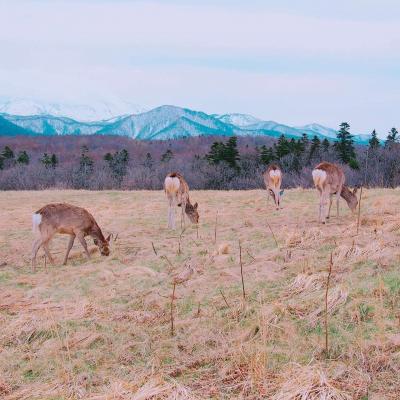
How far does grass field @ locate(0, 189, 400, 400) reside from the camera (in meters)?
4.22

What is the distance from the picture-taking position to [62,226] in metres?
11.2

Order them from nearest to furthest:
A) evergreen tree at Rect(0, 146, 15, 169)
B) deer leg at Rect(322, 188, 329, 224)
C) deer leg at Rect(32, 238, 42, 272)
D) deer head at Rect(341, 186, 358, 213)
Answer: deer leg at Rect(32, 238, 42, 272) < deer leg at Rect(322, 188, 329, 224) < deer head at Rect(341, 186, 358, 213) < evergreen tree at Rect(0, 146, 15, 169)

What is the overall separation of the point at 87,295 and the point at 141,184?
2397 inches

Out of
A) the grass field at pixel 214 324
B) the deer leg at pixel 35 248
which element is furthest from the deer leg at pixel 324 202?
the deer leg at pixel 35 248

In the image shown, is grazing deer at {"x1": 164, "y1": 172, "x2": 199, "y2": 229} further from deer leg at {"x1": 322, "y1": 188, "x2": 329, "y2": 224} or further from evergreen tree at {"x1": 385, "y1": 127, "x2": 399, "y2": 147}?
evergreen tree at {"x1": 385, "y1": 127, "x2": 399, "y2": 147}

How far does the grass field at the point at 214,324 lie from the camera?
4.22 metres

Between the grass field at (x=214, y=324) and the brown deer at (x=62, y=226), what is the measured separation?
0.75m

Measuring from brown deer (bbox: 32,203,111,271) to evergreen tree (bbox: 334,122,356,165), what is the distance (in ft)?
179

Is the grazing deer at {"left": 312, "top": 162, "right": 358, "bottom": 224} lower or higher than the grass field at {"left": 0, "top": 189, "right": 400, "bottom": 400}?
higher

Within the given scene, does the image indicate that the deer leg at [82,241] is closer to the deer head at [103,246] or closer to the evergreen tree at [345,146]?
the deer head at [103,246]

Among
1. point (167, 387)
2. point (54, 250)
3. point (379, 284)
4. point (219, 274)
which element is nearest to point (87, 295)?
point (219, 274)

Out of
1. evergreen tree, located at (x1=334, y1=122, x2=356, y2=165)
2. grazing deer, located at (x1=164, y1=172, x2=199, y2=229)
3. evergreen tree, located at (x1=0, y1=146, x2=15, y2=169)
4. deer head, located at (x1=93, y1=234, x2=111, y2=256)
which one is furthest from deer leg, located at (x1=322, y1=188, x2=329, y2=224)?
evergreen tree, located at (x1=0, y1=146, x2=15, y2=169)

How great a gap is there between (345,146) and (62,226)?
186 ft

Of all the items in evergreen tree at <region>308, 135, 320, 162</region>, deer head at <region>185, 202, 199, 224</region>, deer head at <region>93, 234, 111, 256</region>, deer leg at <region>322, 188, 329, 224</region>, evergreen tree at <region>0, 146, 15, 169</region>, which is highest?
evergreen tree at <region>308, 135, 320, 162</region>
